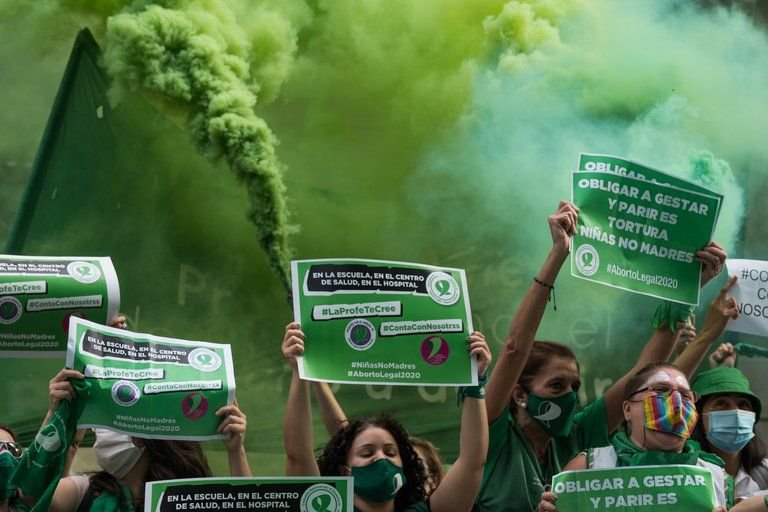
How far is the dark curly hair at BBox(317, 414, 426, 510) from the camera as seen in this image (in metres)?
4.10

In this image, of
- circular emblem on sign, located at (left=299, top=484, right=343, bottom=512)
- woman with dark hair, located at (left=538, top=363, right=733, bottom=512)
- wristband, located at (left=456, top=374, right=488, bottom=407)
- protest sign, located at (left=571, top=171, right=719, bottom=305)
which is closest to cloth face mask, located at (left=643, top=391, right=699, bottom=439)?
woman with dark hair, located at (left=538, top=363, right=733, bottom=512)

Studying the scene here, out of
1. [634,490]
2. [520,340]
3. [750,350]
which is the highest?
[750,350]

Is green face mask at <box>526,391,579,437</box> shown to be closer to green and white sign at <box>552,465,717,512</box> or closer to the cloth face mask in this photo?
the cloth face mask

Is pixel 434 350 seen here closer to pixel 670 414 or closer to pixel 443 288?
pixel 443 288

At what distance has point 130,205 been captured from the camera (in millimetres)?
5773

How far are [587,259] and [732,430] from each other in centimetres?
79

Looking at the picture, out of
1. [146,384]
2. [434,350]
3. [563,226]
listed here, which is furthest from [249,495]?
[563,226]

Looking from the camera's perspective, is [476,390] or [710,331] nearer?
[476,390]

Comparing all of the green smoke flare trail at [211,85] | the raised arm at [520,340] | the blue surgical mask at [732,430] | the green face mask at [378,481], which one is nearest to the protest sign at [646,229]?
the raised arm at [520,340]

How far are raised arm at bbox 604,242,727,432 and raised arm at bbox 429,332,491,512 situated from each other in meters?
0.70

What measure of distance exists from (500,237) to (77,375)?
107 inches

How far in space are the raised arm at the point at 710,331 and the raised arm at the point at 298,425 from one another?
153 cm

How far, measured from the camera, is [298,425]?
415 centimetres

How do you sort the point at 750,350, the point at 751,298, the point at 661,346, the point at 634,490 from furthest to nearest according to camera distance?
1. the point at 750,350
2. the point at 751,298
3. the point at 661,346
4. the point at 634,490
